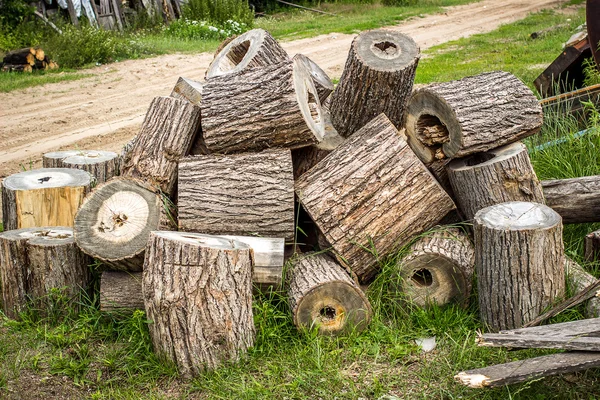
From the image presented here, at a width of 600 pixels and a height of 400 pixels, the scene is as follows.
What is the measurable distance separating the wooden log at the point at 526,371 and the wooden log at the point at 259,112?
6.31ft

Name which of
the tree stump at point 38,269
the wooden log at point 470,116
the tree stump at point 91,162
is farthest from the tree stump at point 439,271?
the tree stump at point 91,162

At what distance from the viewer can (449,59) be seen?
12.9 m

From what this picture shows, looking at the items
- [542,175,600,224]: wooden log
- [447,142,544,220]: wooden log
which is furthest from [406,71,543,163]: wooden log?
[542,175,600,224]: wooden log

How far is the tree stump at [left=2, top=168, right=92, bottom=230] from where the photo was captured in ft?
16.3

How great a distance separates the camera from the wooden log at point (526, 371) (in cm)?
330

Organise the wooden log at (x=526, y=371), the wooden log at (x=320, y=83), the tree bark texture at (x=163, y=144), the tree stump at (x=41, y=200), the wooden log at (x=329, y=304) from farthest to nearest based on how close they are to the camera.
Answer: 1. the wooden log at (x=320, y=83)
2. the tree stump at (x=41, y=200)
3. the tree bark texture at (x=163, y=144)
4. the wooden log at (x=329, y=304)
5. the wooden log at (x=526, y=371)

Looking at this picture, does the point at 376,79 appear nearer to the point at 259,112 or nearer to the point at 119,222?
the point at 259,112

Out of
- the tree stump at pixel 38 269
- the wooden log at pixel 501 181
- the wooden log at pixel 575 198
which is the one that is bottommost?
the tree stump at pixel 38 269

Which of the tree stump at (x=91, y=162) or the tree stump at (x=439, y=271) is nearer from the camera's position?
the tree stump at (x=439, y=271)

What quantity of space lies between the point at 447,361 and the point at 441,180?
4.83ft

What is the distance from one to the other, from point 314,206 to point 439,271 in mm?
872

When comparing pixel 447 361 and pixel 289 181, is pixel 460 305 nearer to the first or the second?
pixel 447 361

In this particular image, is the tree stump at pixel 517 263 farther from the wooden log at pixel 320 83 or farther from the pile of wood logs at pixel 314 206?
the wooden log at pixel 320 83

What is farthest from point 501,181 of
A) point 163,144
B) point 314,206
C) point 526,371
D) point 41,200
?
point 41,200
